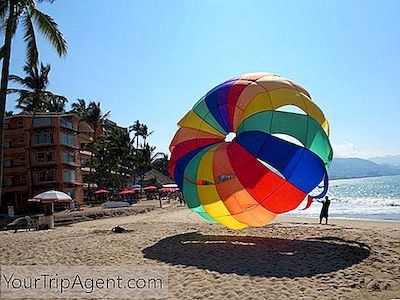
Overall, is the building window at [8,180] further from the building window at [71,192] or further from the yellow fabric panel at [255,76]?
the yellow fabric panel at [255,76]

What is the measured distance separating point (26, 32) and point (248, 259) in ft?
37.8

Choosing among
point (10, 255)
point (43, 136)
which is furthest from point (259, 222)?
point (43, 136)

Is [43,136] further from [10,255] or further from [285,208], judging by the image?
[285,208]

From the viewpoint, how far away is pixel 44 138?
3794cm

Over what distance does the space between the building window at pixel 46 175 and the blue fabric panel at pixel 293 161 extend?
104ft

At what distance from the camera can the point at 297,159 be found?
403 inches

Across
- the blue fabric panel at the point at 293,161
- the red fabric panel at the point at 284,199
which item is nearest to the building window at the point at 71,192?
the red fabric panel at the point at 284,199

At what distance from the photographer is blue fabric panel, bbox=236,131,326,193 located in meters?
10.1

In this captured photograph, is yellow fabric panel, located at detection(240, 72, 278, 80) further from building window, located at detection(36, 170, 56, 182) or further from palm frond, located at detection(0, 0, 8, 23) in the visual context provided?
building window, located at detection(36, 170, 56, 182)

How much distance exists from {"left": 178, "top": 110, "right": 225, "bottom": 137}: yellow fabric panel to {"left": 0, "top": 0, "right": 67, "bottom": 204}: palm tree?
5878 millimetres

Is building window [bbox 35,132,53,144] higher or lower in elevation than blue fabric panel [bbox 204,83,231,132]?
higher

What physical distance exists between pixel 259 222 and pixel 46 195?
14.2 m

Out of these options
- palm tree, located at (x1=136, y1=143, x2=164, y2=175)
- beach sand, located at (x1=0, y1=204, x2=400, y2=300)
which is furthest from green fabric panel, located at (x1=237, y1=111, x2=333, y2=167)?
palm tree, located at (x1=136, y1=143, x2=164, y2=175)

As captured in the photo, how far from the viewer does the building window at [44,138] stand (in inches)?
1491
